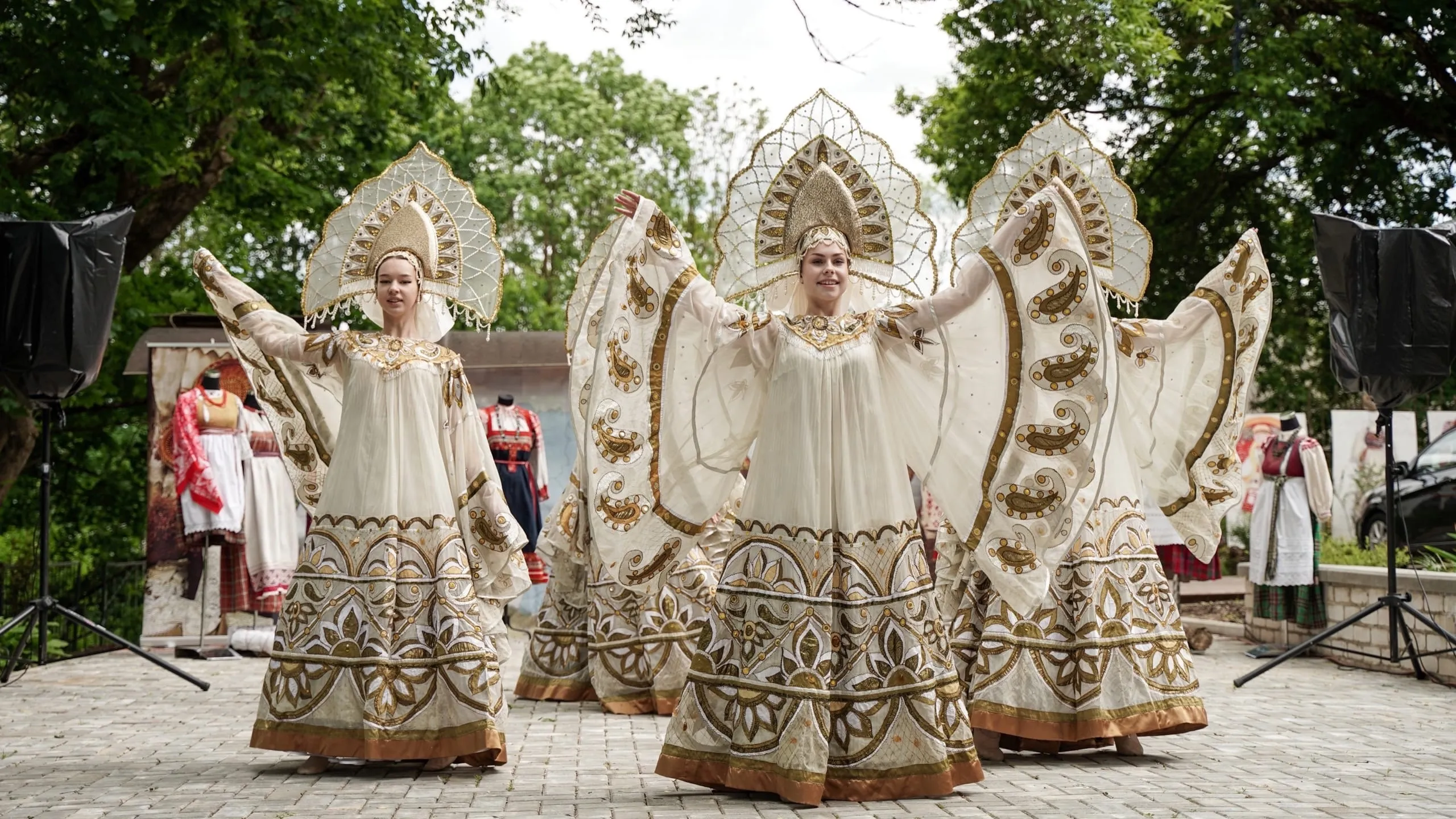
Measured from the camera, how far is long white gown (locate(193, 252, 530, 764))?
5289mm

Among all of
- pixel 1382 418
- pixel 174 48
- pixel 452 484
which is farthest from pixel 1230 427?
pixel 174 48

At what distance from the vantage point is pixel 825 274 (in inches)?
203

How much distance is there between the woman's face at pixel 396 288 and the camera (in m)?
5.79

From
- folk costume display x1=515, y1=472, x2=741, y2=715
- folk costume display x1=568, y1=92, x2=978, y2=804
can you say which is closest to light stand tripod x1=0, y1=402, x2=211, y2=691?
folk costume display x1=515, y1=472, x2=741, y2=715

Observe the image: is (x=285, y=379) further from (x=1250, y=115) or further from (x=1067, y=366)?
(x=1250, y=115)

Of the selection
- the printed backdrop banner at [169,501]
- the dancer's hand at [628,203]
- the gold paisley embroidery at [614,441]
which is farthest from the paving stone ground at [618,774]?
the printed backdrop banner at [169,501]

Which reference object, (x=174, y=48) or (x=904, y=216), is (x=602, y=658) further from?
(x=174, y=48)

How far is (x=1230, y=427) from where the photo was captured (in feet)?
21.2

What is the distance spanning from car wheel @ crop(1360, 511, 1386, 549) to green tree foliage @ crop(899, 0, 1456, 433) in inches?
112

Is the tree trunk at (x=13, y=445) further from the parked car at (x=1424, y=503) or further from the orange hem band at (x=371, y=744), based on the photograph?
the parked car at (x=1424, y=503)

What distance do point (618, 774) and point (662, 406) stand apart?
1429 mm

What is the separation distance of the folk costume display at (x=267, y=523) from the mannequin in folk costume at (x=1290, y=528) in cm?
749

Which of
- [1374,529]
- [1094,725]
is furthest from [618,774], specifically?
[1374,529]

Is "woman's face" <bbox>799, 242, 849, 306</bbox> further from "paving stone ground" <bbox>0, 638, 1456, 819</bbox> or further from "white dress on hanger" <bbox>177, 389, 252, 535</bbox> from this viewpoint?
"white dress on hanger" <bbox>177, 389, 252, 535</bbox>
